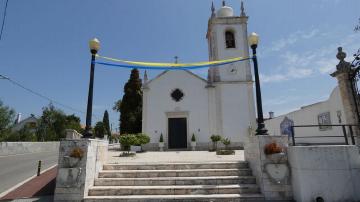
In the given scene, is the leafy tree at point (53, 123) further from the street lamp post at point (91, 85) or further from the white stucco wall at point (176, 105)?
the street lamp post at point (91, 85)

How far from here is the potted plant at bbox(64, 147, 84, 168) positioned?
6375 millimetres

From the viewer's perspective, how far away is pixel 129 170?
7633mm

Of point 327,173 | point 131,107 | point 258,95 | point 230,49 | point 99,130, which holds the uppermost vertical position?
point 230,49

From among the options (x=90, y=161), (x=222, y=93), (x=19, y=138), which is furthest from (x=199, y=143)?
(x=19, y=138)

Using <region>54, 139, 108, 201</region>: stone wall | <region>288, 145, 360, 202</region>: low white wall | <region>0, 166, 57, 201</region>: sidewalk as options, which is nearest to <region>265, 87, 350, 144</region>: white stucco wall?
<region>288, 145, 360, 202</region>: low white wall

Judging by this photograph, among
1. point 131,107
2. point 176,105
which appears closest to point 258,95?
point 176,105

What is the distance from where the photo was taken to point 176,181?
271 inches

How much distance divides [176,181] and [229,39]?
1677 centimetres

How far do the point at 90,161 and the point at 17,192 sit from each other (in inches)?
110

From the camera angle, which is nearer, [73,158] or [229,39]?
[73,158]

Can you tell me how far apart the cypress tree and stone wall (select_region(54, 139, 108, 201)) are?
18.3 m

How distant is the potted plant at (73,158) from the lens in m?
6.38

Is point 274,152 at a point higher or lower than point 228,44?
lower

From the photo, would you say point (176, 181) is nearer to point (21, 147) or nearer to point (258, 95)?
point (258, 95)
